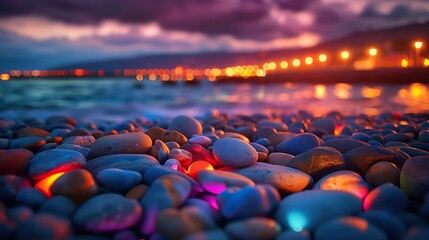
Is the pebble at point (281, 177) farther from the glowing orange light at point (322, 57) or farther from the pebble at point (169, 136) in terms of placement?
the glowing orange light at point (322, 57)

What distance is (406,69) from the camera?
77.6 feet

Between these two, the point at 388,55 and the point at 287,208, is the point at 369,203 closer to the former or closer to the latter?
the point at 287,208

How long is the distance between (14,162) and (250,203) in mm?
1551

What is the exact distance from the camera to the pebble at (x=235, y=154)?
2.11 m

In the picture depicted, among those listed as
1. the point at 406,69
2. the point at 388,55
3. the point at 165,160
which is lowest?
the point at 165,160

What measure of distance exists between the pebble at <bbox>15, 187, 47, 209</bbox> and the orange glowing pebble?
87 centimetres

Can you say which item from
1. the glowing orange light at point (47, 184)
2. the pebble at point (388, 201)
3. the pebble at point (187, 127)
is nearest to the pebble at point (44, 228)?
the glowing orange light at point (47, 184)

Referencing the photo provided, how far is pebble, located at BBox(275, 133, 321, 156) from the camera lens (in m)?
2.60

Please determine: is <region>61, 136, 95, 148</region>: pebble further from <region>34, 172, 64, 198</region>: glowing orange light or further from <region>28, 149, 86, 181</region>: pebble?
<region>34, 172, 64, 198</region>: glowing orange light

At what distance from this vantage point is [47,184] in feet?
5.88

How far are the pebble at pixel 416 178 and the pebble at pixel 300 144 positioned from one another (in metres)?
0.81

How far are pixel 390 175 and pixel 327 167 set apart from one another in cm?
38

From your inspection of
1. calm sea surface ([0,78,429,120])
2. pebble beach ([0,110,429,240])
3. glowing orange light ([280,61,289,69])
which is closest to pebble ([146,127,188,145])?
pebble beach ([0,110,429,240])

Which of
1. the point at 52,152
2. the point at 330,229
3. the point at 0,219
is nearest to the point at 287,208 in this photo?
the point at 330,229
